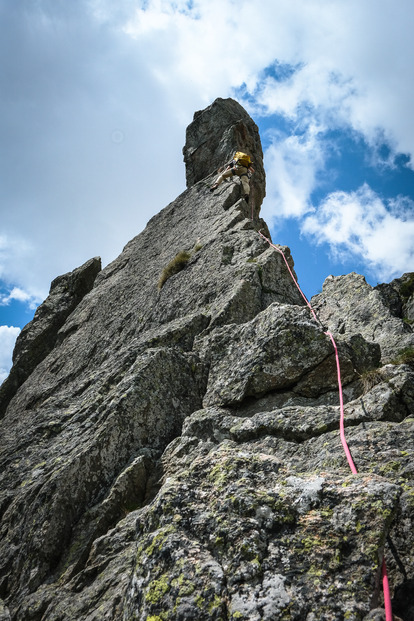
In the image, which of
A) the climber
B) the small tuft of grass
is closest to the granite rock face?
the small tuft of grass

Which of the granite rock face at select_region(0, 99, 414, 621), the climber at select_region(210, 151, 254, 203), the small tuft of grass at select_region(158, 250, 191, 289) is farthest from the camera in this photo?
the climber at select_region(210, 151, 254, 203)

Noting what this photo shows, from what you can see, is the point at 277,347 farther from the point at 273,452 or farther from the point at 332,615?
the point at 332,615

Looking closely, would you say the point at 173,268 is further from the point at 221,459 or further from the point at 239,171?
the point at 221,459

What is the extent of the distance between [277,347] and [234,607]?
16.3ft

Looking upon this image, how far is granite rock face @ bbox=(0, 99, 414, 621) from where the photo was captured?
13.8ft

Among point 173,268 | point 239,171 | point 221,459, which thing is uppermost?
point 239,171

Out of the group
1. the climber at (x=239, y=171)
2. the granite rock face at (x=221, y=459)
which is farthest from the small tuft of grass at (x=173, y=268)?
the climber at (x=239, y=171)

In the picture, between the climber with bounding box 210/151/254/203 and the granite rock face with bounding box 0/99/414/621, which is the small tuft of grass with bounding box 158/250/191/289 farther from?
the climber with bounding box 210/151/254/203

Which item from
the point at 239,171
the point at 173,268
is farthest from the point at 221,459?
the point at 239,171

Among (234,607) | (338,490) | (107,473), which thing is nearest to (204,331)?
(107,473)

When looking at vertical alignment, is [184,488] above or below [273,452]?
below

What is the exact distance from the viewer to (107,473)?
8188 mm

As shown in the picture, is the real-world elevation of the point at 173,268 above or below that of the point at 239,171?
below

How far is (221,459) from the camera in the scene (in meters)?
5.74
